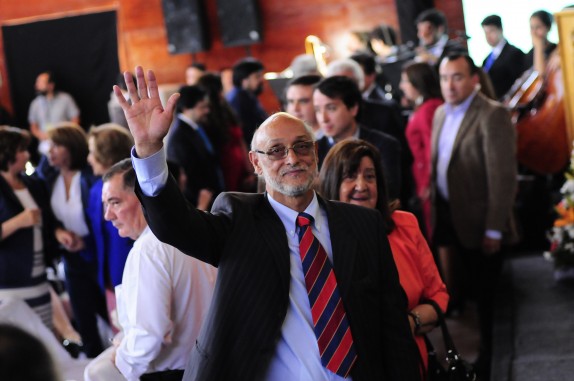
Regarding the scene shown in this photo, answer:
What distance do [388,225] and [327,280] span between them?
34.7 inches

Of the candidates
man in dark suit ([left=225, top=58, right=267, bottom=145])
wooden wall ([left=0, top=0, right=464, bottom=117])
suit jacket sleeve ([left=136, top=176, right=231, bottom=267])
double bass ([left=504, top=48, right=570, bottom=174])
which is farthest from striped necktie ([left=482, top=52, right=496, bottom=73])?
suit jacket sleeve ([left=136, top=176, right=231, bottom=267])

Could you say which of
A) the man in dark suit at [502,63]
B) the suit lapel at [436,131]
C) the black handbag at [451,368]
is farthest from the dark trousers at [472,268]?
the man in dark suit at [502,63]

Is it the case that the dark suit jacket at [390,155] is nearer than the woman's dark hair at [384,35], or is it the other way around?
the dark suit jacket at [390,155]

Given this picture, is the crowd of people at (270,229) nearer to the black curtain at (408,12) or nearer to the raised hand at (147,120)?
the raised hand at (147,120)

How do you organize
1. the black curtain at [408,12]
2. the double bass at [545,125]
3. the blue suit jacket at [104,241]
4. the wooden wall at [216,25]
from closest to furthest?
the blue suit jacket at [104,241], the double bass at [545,125], the black curtain at [408,12], the wooden wall at [216,25]

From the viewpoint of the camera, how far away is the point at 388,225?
12.3 ft

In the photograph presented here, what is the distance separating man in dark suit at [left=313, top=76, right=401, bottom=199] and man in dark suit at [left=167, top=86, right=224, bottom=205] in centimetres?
149

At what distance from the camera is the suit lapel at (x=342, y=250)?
Answer: 9.67 ft

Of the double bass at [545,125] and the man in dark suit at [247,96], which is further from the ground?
the man in dark suit at [247,96]

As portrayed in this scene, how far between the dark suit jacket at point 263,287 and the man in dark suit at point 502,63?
634 centimetres

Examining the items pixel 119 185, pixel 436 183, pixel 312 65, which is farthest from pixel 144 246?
pixel 312 65

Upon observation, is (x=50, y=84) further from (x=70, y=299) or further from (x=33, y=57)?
(x=70, y=299)

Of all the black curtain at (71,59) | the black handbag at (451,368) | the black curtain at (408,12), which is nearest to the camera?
the black handbag at (451,368)

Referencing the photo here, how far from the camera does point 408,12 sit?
11.9 meters
